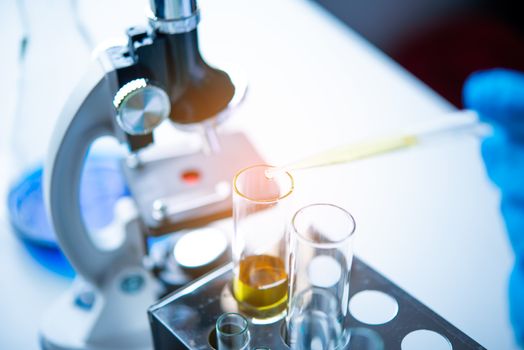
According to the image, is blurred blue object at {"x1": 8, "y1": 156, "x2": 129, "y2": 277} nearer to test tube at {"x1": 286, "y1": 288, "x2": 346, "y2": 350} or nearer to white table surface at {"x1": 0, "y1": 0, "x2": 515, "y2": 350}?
white table surface at {"x1": 0, "y1": 0, "x2": 515, "y2": 350}

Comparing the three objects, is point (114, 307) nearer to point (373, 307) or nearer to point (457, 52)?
point (373, 307)

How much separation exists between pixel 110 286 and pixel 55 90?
0.27 meters

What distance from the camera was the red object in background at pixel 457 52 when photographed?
171cm

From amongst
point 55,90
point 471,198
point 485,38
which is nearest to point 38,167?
point 55,90

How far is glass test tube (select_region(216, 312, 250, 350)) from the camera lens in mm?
504

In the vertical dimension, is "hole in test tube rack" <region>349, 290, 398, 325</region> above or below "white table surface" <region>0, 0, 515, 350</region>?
above

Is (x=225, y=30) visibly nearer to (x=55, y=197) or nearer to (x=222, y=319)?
(x=55, y=197)

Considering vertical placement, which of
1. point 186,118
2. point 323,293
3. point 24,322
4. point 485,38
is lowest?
point 485,38

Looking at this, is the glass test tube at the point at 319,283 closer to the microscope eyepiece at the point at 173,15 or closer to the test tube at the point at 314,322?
the test tube at the point at 314,322

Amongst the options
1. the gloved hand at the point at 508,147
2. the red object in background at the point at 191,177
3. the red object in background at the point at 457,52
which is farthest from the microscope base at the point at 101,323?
A: the red object in background at the point at 457,52

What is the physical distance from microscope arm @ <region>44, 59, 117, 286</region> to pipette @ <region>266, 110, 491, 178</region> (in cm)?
19

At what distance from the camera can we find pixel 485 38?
1.80 meters

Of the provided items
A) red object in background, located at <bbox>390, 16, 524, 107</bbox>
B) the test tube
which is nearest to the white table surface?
the test tube

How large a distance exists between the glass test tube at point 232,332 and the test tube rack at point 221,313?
0.02 m
